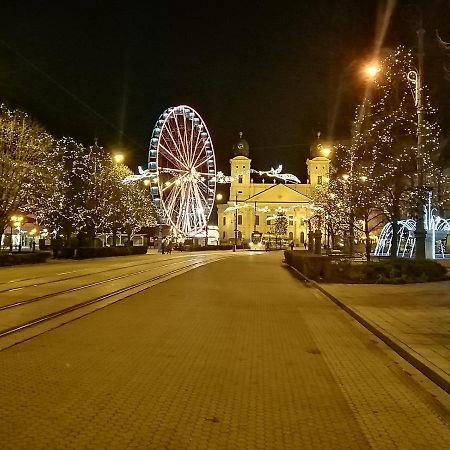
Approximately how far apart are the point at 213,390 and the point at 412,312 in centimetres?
940

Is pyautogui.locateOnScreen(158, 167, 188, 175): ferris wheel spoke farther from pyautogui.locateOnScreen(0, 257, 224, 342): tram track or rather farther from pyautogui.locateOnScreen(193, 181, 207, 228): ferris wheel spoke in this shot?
pyautogui.locateOnScreen(0, 257, 224, 342): tram track

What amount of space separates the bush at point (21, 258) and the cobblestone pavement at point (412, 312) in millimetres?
23943

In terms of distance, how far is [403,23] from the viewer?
2962cm

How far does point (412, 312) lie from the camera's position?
16.2 m

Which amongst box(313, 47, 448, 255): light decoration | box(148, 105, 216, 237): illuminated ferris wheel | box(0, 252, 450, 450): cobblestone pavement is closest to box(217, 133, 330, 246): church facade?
box(148, 105, 216, 237): illuminated ferris wheel

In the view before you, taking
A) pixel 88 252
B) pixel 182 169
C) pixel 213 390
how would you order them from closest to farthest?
1. pixel 213 390
2. pixel 88 252
3. pixel 182 169

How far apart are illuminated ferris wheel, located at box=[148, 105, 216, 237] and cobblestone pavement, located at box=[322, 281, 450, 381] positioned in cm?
3466

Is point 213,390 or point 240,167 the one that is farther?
point 240,167

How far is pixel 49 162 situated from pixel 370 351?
4104 centimetres

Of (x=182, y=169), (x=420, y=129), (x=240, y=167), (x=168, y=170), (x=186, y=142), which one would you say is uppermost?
Answer: (x=240, y=167)

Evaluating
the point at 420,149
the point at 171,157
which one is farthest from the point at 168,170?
the point at 420,149

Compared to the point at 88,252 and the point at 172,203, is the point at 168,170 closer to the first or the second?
the point at 172,203

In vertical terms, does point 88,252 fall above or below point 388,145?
below

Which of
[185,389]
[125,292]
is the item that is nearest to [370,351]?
[185,389]
